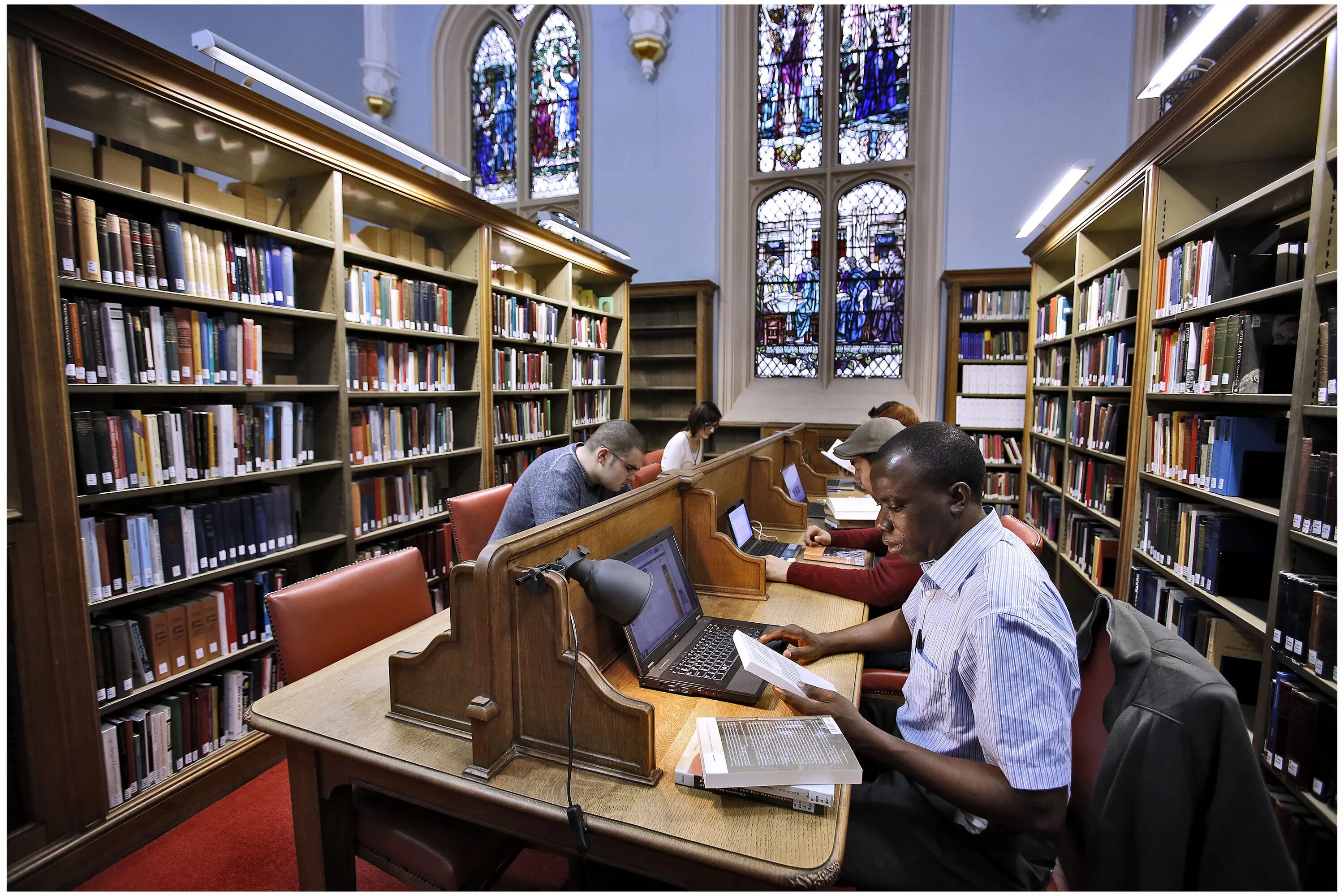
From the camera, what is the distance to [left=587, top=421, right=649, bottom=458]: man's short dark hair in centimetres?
244

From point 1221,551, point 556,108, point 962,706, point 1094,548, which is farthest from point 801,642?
point 556,108

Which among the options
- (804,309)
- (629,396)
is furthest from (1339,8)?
(629,396)

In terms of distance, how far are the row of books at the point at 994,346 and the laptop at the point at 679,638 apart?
466 centimetres

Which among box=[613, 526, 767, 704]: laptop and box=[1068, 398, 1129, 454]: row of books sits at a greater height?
box=[1068, 398, 1129, 454]: row of books

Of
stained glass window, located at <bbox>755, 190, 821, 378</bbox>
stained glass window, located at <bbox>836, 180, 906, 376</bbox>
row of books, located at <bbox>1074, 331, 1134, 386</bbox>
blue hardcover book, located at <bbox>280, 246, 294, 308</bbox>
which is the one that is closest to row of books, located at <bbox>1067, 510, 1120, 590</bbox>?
row of books, located at <bbox>1074, 331, 1134, 386</bbox>

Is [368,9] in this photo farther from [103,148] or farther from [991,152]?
[991,152]

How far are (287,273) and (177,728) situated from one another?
1.83 meters

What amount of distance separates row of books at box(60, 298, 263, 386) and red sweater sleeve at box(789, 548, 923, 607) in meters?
2.30

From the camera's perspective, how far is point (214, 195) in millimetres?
2377

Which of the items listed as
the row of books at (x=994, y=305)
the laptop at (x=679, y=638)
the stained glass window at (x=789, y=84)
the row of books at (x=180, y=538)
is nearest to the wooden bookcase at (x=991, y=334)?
the row of books at (x=994, y=305)

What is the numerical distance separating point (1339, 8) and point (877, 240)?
4.56 metres

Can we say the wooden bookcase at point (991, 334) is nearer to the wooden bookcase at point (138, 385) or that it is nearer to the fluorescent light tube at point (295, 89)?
the wooden bookcase at point (138, 385)

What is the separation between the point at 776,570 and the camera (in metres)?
2.13

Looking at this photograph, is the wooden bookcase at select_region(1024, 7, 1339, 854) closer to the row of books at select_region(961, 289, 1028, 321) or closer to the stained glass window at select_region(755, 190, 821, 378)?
the row of books at select_region(961, 289, 1028, 321)
